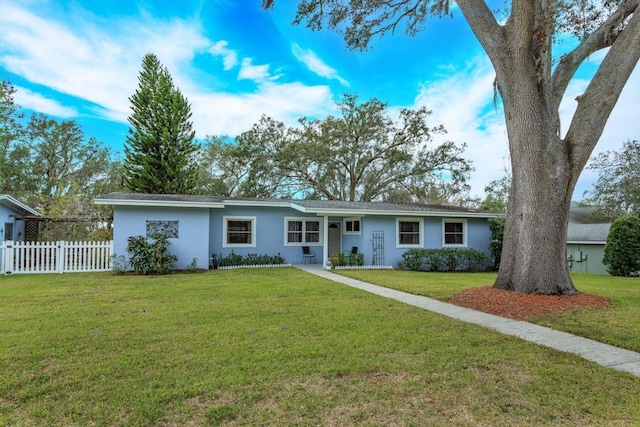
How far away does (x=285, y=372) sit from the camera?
342cm

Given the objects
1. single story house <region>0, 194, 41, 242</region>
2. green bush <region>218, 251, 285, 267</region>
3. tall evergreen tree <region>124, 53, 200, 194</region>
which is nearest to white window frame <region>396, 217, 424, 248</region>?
green bush <region>218, 251, 285, 267</region>

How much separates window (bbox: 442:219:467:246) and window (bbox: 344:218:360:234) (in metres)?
3.79

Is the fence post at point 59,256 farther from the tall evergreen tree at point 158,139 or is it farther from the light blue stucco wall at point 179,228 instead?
the tall evergreen tree at point 158,139

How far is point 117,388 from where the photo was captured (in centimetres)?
308

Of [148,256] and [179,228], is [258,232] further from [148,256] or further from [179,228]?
[148,256]

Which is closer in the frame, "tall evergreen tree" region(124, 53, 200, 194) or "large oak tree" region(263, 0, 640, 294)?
"large oak tree" region(263, 0, 640, 294)

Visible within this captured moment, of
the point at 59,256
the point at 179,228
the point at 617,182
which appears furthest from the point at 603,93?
the point at 617,182

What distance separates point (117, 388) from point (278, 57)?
15.5 m

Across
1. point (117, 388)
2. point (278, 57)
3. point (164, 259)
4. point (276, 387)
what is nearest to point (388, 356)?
point (276, 387)

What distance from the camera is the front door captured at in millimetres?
15914

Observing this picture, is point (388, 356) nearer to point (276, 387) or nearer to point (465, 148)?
point (276, 387)

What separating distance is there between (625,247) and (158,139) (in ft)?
82.8

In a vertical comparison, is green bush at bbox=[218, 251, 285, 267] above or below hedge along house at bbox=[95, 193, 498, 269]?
below

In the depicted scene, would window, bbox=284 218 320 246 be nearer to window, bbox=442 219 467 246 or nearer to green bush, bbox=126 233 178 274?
green bush, bbox=126 233 178 274
